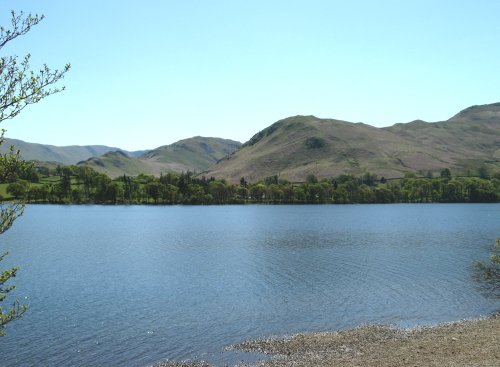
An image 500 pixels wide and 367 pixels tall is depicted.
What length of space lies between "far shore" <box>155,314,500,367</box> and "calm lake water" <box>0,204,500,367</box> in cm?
296

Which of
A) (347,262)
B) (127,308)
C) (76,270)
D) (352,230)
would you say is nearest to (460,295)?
(347,262)

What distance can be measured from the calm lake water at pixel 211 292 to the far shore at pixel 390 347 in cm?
296

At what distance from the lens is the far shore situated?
93.4 feet

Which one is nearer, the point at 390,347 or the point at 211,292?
the point at 390,347

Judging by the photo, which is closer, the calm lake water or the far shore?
the far shore

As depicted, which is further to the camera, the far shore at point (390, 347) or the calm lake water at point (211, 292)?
the calm lake water at point (211, 292)

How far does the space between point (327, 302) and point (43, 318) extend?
30.9 meters

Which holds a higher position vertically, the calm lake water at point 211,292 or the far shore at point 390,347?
the far shore at point 390,347

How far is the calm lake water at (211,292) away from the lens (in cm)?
3712

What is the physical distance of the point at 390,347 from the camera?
32.9 metres

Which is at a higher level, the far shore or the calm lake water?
the far shore

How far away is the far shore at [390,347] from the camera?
2845cm

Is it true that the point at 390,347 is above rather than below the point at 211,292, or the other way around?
above

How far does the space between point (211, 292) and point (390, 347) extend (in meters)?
28.1
